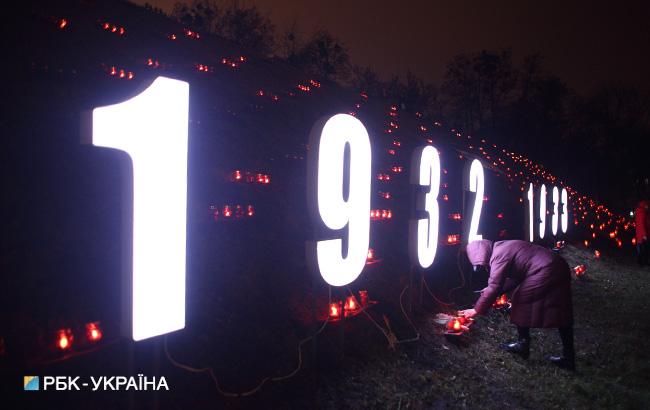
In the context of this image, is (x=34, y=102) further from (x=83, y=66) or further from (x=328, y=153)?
(x=328, y=153)

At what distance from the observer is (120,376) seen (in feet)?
12.4

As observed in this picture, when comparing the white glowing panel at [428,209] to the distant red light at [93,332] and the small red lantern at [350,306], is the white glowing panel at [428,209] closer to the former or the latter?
the small red lantern at [350,306]

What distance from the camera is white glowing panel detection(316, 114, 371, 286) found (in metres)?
4.79

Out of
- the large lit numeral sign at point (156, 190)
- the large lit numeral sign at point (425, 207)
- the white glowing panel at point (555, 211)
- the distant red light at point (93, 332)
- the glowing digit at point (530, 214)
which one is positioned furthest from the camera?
the white glowing panel at point (555, 211)

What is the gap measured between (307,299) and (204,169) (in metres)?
2.19

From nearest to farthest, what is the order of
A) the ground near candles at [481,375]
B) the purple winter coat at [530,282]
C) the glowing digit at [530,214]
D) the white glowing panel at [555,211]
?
the ground near candles at [481,375]
the purple winter coat at [530,282]
the glowing digit at [530,214]
the white glowing panel at [555,211]

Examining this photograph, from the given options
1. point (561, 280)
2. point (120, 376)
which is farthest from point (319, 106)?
point (120, 376)

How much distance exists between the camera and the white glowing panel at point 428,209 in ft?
22.5


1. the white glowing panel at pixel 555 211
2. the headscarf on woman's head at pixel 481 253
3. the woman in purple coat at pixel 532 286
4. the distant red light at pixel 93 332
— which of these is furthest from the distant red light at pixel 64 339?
the white glowing panel at pixel 555 211

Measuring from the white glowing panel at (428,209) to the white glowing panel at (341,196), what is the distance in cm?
173

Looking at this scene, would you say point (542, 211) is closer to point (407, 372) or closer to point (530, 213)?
point (530, 213)

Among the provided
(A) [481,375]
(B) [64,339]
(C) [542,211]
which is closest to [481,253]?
(A) [481,375]

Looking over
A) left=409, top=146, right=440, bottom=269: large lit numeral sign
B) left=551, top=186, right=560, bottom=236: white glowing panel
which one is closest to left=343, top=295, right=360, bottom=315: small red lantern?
left=409, top=146, right=440, bottom=269: large lit numeral sign

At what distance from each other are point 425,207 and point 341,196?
7.74 feet
